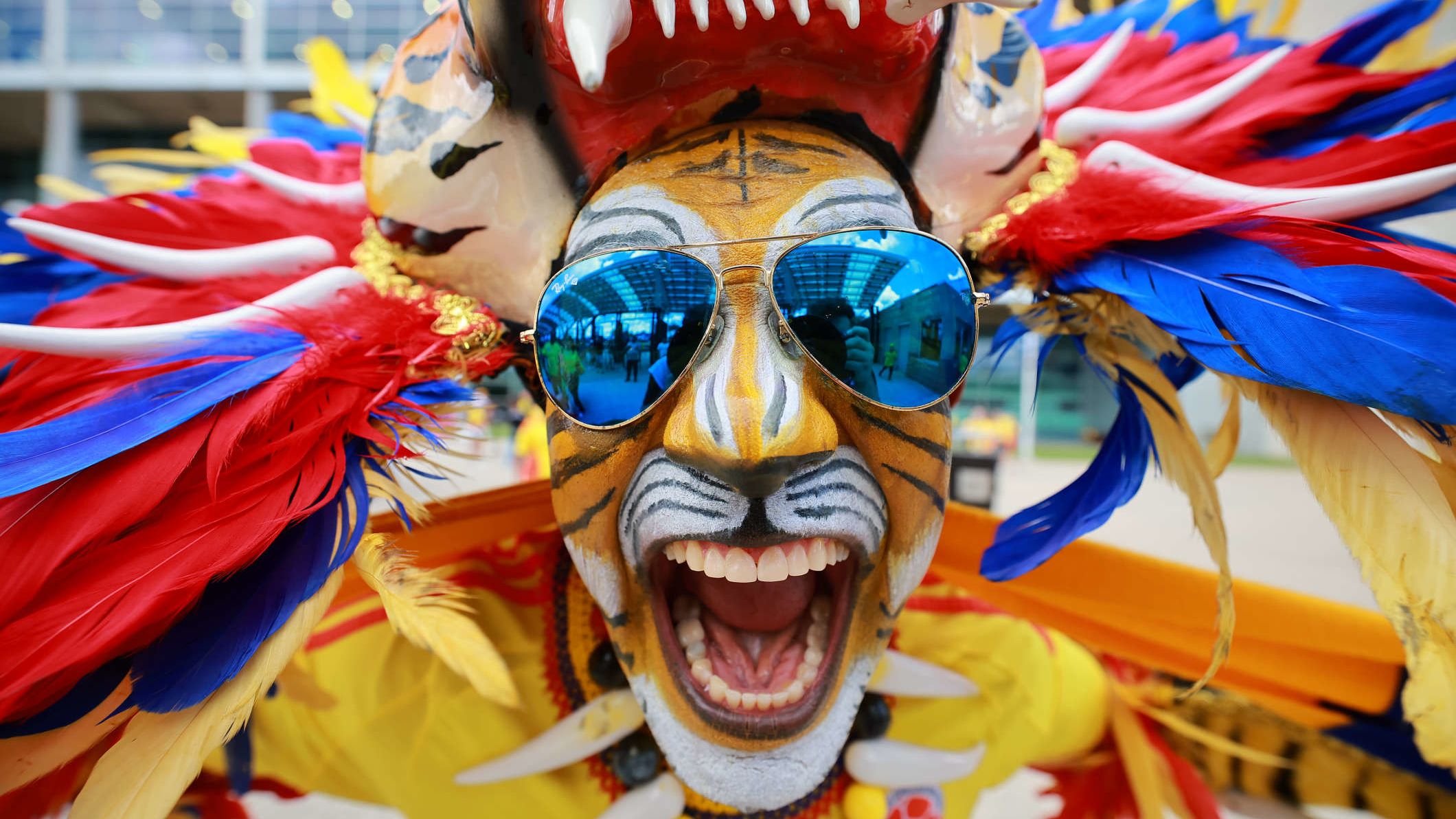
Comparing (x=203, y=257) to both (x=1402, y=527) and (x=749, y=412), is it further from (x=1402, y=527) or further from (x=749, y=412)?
(x=1402, y=527)

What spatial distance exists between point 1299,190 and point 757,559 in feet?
2.82

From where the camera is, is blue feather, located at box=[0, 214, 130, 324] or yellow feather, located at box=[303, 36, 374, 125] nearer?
blue feather, located at box=[0, 214, 130, 324]

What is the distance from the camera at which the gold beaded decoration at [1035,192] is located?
1.16 meters

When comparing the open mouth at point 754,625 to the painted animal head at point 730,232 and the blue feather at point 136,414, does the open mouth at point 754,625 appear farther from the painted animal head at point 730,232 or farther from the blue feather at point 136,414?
the blue feather at point 136,414

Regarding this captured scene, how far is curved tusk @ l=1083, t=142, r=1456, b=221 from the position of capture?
995 mm

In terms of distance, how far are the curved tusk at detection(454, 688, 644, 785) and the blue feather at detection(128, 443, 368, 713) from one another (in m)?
0.55

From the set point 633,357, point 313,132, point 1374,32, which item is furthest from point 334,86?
point 1374,32

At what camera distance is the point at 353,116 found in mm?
1736

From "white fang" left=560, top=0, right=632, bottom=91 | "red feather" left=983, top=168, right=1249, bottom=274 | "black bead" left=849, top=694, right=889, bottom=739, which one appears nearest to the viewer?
"white fang" left=560, top=0, right=632, bottom=91

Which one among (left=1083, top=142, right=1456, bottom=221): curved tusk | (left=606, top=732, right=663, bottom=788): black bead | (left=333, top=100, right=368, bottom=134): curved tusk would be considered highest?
(left=333, top=100, right=368, bottom=134): curved tusk

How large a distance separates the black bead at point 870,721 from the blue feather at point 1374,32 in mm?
1265

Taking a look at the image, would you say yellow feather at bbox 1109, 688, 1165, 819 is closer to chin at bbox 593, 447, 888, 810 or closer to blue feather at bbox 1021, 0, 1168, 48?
chin at bbox 593, 447, 888, 810

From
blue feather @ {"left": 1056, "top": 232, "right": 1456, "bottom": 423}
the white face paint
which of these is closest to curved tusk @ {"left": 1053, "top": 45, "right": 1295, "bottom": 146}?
blue feather @ {"left": 1056, "top": 232, "right": 1456, "bottom": 423}

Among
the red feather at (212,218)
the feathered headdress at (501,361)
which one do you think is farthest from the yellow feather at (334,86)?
the feathered headdress at (501,361)
